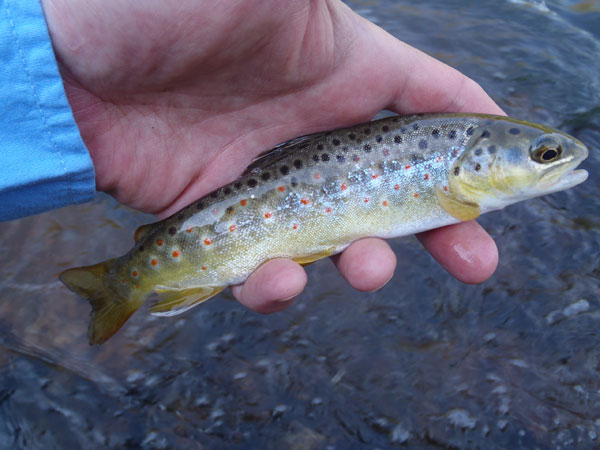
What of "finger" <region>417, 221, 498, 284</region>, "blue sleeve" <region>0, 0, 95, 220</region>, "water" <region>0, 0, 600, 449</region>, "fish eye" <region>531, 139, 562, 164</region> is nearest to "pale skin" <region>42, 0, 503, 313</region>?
"finger" <region>417, 221, 498, 284</region>

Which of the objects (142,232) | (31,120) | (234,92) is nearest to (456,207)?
(234,92)

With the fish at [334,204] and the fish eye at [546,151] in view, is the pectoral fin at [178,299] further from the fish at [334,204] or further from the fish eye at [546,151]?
the fish eye at [546,151]

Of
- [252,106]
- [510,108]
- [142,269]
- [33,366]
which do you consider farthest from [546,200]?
[33,366]

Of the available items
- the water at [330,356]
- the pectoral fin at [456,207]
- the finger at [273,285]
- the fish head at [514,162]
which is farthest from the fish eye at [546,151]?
the water at [330,356]

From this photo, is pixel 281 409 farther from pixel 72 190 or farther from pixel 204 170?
pixel 72 190

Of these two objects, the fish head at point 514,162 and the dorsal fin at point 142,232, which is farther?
the dorsal fin at point 142,232

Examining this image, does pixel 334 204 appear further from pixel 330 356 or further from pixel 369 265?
pixel 330 356
